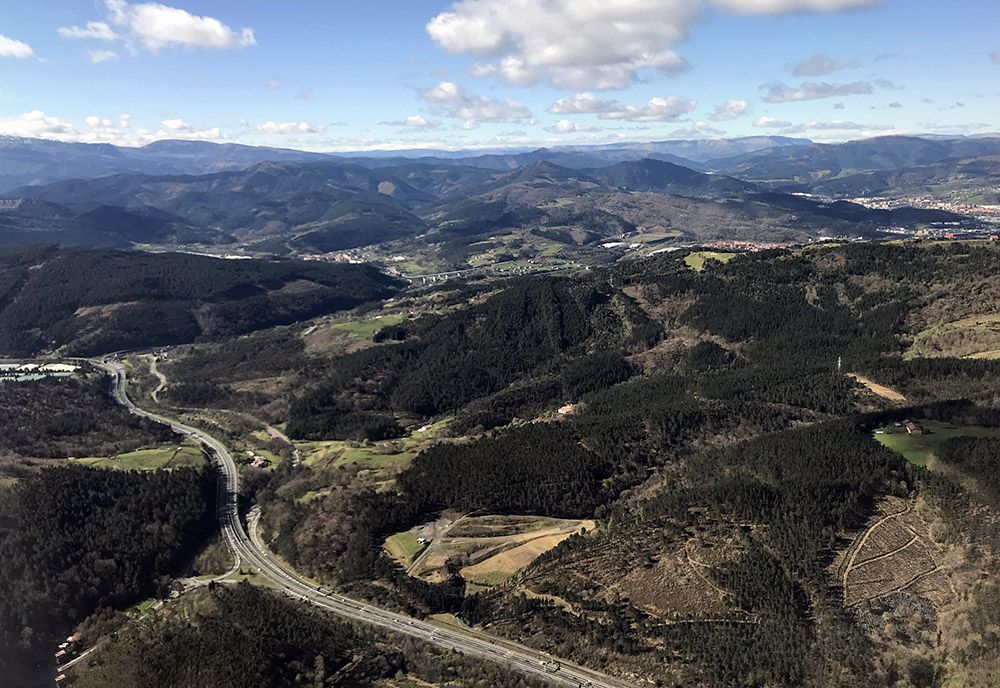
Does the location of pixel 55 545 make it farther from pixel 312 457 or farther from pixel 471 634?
pixel 471 634

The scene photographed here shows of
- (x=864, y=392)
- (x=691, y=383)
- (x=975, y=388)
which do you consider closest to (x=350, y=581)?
(x=691, y=383)

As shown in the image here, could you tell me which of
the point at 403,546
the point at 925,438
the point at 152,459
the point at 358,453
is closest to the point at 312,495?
the point at 358,453

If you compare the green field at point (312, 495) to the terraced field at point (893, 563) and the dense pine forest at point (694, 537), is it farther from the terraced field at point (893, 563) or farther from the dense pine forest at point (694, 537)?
the terraced field at point (893, 563)

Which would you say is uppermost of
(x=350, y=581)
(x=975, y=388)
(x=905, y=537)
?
(x=975, y=388)

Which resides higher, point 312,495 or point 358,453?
point 358,453

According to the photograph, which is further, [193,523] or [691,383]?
[691,383]

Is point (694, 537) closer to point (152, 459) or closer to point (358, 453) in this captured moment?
point (358, 453)

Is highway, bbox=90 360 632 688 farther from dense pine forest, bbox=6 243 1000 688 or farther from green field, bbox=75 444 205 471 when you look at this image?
green field, bbox=75 444 205 471
